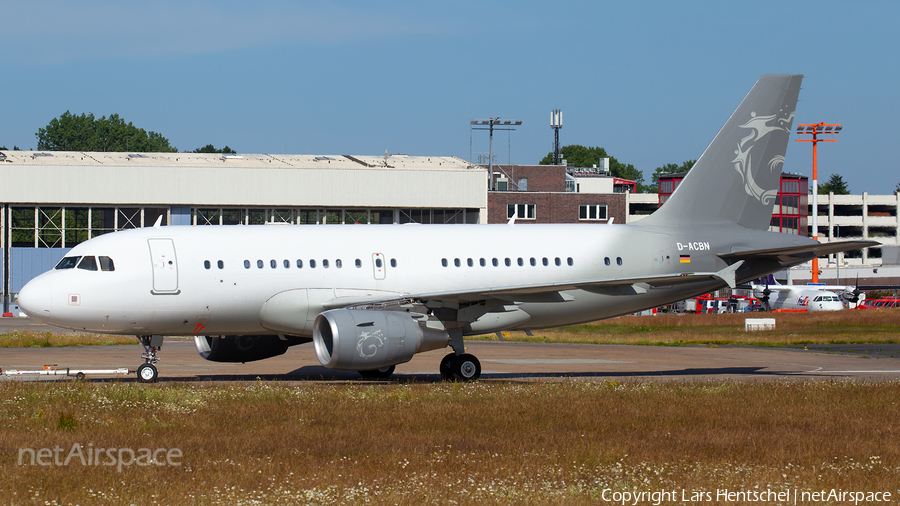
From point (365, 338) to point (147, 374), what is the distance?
558cm

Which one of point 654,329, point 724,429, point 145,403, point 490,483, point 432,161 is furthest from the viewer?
point 432,161

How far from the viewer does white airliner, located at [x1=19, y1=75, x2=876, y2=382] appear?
70.7 feet

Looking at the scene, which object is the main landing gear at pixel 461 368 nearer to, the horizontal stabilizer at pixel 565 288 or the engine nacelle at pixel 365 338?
the engine nacelle at pixel 365 338

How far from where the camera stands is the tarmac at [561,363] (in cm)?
2522

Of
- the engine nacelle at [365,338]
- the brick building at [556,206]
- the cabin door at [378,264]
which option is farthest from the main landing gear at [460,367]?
the brick building at [556,206]

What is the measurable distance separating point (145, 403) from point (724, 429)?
10.2 meters

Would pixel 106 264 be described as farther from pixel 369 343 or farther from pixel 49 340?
pixel 49 340

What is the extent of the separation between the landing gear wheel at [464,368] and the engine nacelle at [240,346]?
4.28 metres

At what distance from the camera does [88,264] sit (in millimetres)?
21891

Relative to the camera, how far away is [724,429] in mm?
14836

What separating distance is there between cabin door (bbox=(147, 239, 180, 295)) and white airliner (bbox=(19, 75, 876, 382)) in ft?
0.09

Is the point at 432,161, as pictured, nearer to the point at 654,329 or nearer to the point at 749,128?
the point at 654,329

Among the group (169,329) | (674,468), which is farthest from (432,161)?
(674,468)

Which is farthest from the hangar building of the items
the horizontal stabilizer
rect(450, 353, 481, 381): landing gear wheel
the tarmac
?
the horizontal stabilizer
